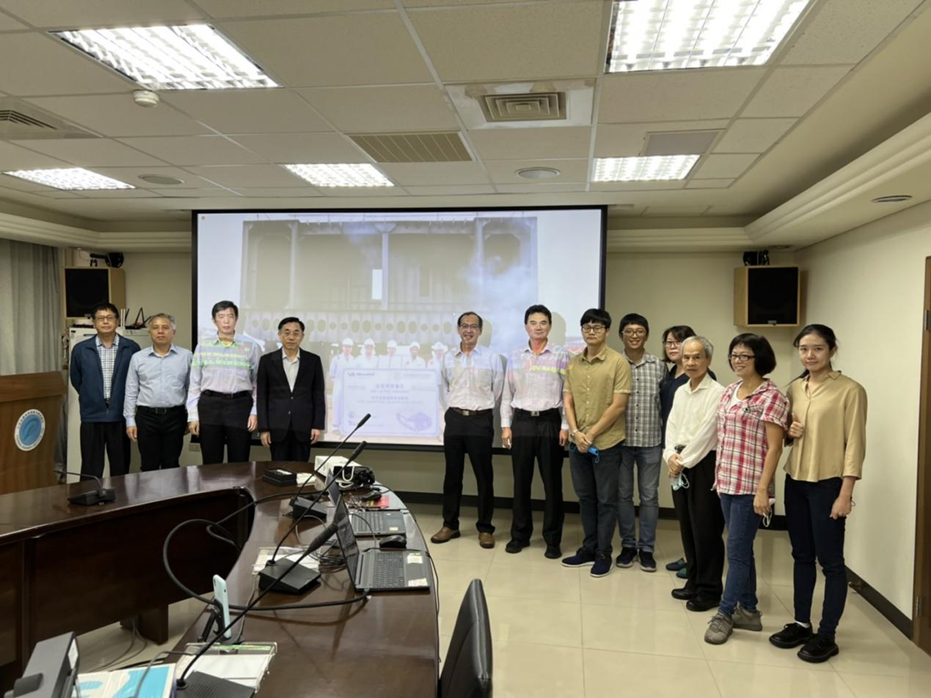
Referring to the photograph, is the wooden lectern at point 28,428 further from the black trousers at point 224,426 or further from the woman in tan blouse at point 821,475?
the woman in tan blouse at point 821,475

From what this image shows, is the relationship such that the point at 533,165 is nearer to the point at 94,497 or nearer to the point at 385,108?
the point at 385,108

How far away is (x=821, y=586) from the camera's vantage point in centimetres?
363

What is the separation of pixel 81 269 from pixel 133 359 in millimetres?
1856

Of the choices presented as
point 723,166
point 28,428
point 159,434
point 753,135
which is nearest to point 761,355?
point 753,135

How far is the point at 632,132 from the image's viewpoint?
9.84ft

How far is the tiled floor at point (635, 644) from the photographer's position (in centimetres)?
261

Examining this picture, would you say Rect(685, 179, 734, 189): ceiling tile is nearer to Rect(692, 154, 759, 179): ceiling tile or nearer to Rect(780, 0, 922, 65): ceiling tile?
Rect(692, 154, 759, 179): ceiling tile

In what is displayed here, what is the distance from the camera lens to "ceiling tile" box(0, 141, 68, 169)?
11.3 feet

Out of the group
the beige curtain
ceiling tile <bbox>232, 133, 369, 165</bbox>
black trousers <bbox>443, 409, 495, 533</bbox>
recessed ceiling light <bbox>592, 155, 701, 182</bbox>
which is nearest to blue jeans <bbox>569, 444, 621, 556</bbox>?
black trousers <bbox>443, 409, 495, 533</bbox>

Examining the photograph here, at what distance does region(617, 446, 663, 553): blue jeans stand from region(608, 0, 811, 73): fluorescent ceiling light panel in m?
2.42

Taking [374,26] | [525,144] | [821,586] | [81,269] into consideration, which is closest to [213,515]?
[374,26]

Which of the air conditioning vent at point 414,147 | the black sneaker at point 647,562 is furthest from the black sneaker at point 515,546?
the air conditioning vent at point 414,147

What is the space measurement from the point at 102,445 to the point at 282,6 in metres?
4.00

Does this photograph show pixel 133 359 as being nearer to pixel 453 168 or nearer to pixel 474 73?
pixel 453 168
